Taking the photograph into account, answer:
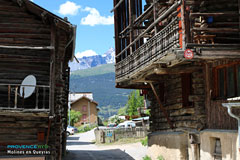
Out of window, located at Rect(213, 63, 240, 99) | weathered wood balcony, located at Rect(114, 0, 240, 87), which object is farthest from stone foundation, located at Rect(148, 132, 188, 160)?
weathered wood balcony, located at Rect(114, 0, 240, 87)

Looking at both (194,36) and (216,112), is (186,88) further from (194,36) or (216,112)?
(194,36)

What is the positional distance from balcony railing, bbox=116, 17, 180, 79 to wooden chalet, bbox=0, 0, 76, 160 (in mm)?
3266

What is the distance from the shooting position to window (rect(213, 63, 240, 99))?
40.0 ft

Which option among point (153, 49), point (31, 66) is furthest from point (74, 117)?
point (153, 49)

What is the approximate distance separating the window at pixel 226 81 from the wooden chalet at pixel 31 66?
645cm

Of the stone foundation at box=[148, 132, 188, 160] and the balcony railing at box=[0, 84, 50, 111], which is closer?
the balcony railing at box=[0, 84, 50, 111]

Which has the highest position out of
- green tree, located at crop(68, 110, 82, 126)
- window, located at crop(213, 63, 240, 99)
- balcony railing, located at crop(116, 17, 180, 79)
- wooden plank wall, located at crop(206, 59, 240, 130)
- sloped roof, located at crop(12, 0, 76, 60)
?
sloped roof, located at crop(12, 0, 76, 60)

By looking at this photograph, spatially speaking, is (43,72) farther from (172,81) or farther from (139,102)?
(139,102)

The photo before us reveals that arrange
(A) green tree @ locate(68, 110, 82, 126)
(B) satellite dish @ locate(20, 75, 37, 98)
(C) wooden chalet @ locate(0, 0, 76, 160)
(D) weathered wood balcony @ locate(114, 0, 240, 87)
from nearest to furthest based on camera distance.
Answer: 1. (D) weathered wood balcony @ locate(114, 0, 240, 87)
2. (B) satellite dish @ locate(20, 75, 37, 98)
3. (C) wooden chalet @ locate(0, 0, 76, 160)
4. (A) green tree @ locate(68, 110, 82, 126)

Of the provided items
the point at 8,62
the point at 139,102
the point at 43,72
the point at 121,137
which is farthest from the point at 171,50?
the point at 139,102

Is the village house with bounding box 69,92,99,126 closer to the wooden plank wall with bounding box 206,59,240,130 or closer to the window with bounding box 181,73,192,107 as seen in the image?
the window with bounding box 181,73,192,107

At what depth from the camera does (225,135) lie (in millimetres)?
12000

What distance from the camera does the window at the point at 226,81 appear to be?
1218 cm

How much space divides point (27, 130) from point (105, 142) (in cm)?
2155
